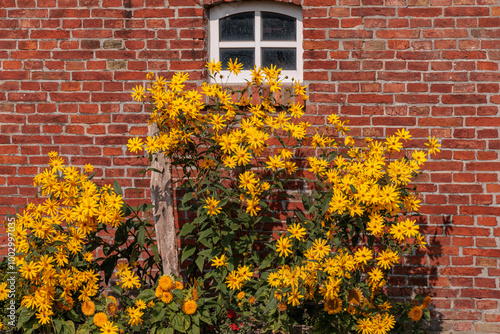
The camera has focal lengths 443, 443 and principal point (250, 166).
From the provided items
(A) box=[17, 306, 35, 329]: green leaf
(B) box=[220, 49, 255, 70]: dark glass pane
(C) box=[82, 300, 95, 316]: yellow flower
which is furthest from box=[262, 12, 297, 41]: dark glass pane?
(A) box=[17, 306, 35, 329]: green leaf

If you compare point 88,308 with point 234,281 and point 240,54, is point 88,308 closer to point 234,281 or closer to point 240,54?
point 234,281

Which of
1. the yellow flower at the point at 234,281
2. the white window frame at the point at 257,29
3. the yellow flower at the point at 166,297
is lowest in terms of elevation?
the yellow flower at the point at 166,297

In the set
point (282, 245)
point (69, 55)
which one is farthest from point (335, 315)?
point (69, 55)

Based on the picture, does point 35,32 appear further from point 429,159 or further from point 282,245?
point 429,159

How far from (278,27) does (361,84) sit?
0.86m

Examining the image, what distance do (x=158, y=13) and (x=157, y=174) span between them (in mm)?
1350

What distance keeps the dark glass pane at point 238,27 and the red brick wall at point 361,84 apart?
23 centimetres

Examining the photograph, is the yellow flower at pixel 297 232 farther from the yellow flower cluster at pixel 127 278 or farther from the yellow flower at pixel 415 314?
the yellow flower cluster at pixel 127 278

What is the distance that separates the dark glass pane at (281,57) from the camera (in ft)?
12.3

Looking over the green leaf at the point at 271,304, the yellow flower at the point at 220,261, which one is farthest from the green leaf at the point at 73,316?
the green leaf at the point at 271,304

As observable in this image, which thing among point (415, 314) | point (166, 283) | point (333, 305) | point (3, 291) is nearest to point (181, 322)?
point (166, 283)

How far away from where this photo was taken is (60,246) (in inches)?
117

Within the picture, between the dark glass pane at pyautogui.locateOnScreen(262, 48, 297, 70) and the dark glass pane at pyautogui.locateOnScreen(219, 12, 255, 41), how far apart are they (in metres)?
0.19

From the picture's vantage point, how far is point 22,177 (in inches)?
146
